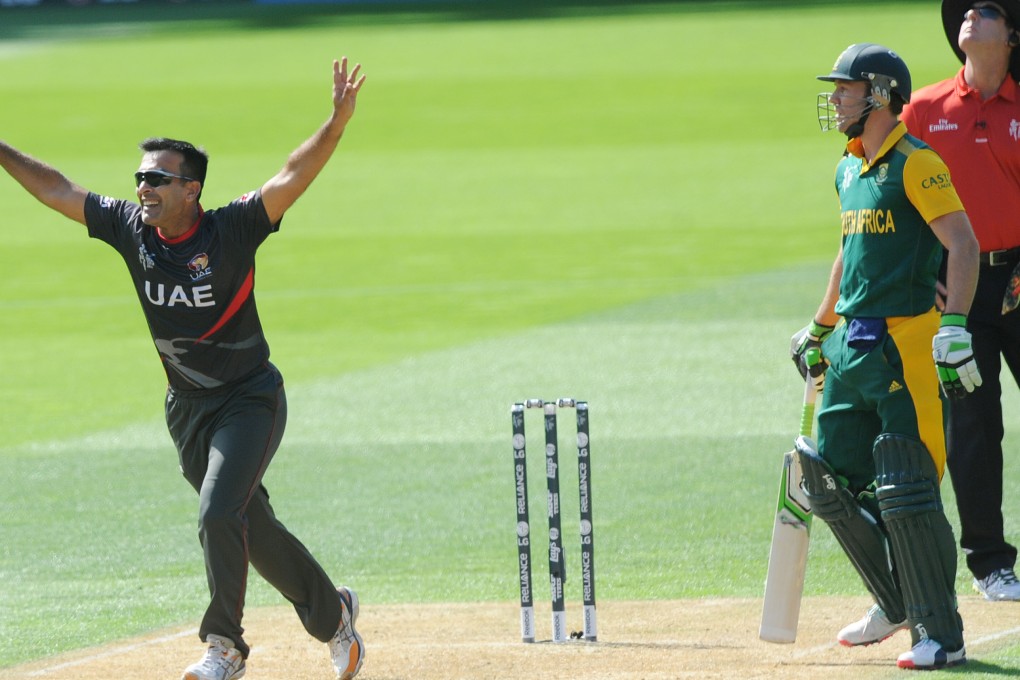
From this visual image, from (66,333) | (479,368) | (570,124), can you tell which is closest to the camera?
(479,368)

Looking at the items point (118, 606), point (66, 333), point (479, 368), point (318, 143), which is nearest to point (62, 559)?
point (118, 606)

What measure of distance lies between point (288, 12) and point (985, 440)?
44207mm

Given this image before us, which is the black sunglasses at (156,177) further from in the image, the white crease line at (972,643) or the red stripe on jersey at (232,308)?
the white crease line at (972,643)

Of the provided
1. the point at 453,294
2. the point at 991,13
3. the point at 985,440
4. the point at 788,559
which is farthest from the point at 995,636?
the point at 453,294

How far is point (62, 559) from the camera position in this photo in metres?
8.21

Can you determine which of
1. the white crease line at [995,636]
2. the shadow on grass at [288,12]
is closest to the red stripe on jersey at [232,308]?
the white crease line at [995,636]

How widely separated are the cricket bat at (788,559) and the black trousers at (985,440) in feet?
3.52

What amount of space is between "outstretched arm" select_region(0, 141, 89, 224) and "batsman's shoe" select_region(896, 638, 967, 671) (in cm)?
343

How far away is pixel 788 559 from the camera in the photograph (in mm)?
6215

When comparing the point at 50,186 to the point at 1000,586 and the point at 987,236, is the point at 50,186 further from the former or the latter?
the point at 1000,586

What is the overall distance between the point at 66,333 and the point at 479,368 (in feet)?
16.1

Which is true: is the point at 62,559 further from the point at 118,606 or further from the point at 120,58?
the point at 120,58

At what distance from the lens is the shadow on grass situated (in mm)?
47094

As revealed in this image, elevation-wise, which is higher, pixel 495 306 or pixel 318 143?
pixel 318 143
